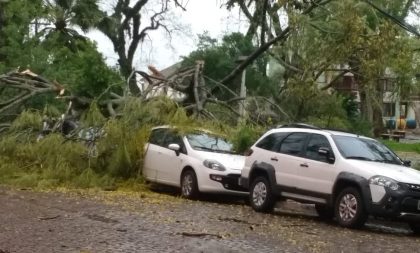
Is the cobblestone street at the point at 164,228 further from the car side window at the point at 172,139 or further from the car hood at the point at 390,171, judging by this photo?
the car side window at the point at 172,139

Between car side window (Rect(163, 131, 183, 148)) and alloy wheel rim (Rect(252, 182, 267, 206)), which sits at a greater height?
car side window (Rect(163, 131, 183, 148))

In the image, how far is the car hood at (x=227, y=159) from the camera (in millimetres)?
15945

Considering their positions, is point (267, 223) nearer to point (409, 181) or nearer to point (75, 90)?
point (409, 181)

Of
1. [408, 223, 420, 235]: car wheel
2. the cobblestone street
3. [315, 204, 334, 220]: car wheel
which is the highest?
[315, 204, 334, 220]: car wheel

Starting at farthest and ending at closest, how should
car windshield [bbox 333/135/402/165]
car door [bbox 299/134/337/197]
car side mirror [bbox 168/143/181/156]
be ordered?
car side mirror [bbox 168/143/181/156], car windshield [bbox 333/135/402/165], car door [bbox 299/134/337/197]

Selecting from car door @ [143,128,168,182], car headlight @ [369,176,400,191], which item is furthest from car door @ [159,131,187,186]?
car headlight @ [369,176,400,191]

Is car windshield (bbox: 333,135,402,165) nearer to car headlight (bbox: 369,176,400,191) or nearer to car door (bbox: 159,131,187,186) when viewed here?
car headlight (bbox: 369,176,400,191)

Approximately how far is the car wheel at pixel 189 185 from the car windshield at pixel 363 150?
3.81 metres

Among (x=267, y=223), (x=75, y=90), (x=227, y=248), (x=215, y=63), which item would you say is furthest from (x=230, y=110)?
(x=215, y=63)

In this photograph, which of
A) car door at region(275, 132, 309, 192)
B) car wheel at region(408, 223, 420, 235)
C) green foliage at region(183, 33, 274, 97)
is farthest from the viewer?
green foliage at region(183, 33, 274, 97)

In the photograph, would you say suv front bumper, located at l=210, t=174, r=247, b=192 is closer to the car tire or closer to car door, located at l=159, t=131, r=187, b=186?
car door, located at l=159, t=131, r=187, b=186

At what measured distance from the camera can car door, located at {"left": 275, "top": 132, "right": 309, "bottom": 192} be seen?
44.8 ft

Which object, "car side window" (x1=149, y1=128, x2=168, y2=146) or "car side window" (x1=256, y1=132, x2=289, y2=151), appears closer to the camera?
"car side window" (x1=256, y1=132, x2=289, y2=151)

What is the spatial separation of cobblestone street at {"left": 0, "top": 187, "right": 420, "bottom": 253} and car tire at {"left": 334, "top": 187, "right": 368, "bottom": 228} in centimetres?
18
